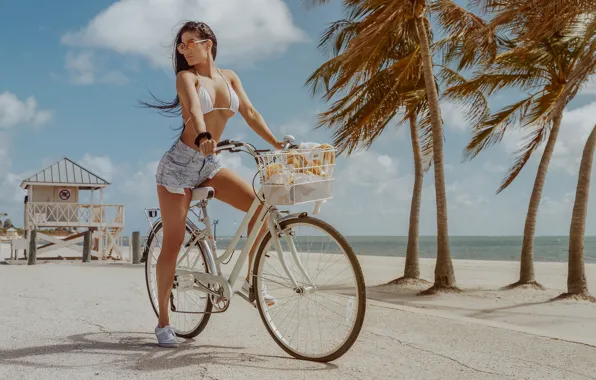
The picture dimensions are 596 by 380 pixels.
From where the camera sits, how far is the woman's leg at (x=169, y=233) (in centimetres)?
389

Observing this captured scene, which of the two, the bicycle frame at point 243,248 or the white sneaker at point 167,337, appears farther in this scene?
the white sneaker at point 167,337

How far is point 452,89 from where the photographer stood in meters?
13.9

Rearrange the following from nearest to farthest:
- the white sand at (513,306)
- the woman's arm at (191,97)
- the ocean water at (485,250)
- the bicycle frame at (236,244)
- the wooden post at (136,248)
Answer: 1. the woman's arm at (191,97)
2. the bicycle frame at (236,244)
3. the white sand at (513,306)
4. the wooden post at (136,248)
5. the ocean water at (485,250)

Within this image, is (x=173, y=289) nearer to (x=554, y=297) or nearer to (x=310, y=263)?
(x=310, y=263)

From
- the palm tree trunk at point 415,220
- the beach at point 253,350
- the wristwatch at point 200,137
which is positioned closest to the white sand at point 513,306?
the palm tree trunk at point 415,220

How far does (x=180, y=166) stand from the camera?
3826 mm

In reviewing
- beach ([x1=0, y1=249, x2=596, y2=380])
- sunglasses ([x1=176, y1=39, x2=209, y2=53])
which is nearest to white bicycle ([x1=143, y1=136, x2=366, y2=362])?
beach ([x1=0, y1=249, x2=596, y2=380])

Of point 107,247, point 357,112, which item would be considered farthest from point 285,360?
point 107,247

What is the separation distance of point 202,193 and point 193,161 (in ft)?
0.76

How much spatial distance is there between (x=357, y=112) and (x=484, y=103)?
3.53 m

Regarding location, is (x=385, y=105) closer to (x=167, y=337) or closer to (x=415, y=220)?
(x=415, y=220)

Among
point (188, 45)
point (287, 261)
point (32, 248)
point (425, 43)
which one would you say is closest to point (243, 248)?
point (287, 261)

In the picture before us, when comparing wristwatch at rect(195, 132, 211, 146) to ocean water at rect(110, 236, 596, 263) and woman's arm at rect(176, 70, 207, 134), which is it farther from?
ocean water at rect(110, 236, 596, 263)

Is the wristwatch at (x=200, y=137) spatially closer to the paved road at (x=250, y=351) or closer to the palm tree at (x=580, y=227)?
the paved road at (x=250, y=351)
